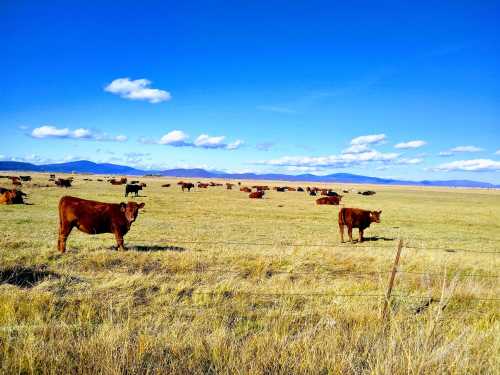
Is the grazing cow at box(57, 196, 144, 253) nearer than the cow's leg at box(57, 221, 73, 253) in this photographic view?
No

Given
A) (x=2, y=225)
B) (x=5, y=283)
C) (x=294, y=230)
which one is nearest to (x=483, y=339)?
(x=5, y=283)

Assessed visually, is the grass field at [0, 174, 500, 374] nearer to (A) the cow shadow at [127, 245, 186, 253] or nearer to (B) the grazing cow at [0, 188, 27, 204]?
(A) the cow shadow at [127, 245, 186, 253]

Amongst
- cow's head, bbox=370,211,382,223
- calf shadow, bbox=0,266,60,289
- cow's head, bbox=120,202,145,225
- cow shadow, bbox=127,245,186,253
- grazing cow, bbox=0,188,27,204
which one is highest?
cow's head, bbox=120,202,145,225

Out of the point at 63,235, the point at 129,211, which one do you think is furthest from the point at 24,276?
the point at 129,211

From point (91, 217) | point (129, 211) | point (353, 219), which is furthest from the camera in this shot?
point (353, 219)

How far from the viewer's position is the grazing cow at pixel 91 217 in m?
10.1

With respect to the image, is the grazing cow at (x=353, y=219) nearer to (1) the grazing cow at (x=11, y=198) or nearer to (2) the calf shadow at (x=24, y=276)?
(2) the calf shadow at (x=24, y=276)

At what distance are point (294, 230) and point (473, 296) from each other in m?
11.9

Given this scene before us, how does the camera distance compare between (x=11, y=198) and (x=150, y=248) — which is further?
(x=11, y=198)

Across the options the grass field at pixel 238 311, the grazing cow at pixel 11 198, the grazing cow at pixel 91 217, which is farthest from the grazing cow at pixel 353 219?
the grazing cow at pixel 11 198

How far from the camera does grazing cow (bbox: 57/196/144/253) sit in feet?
33.2

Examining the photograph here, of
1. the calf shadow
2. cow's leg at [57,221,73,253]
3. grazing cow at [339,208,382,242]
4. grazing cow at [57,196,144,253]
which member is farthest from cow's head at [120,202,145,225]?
grazing cow at [339,208,382,242]

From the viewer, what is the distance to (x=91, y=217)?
10.3 m

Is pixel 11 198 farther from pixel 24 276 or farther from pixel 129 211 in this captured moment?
pixel 24 276
